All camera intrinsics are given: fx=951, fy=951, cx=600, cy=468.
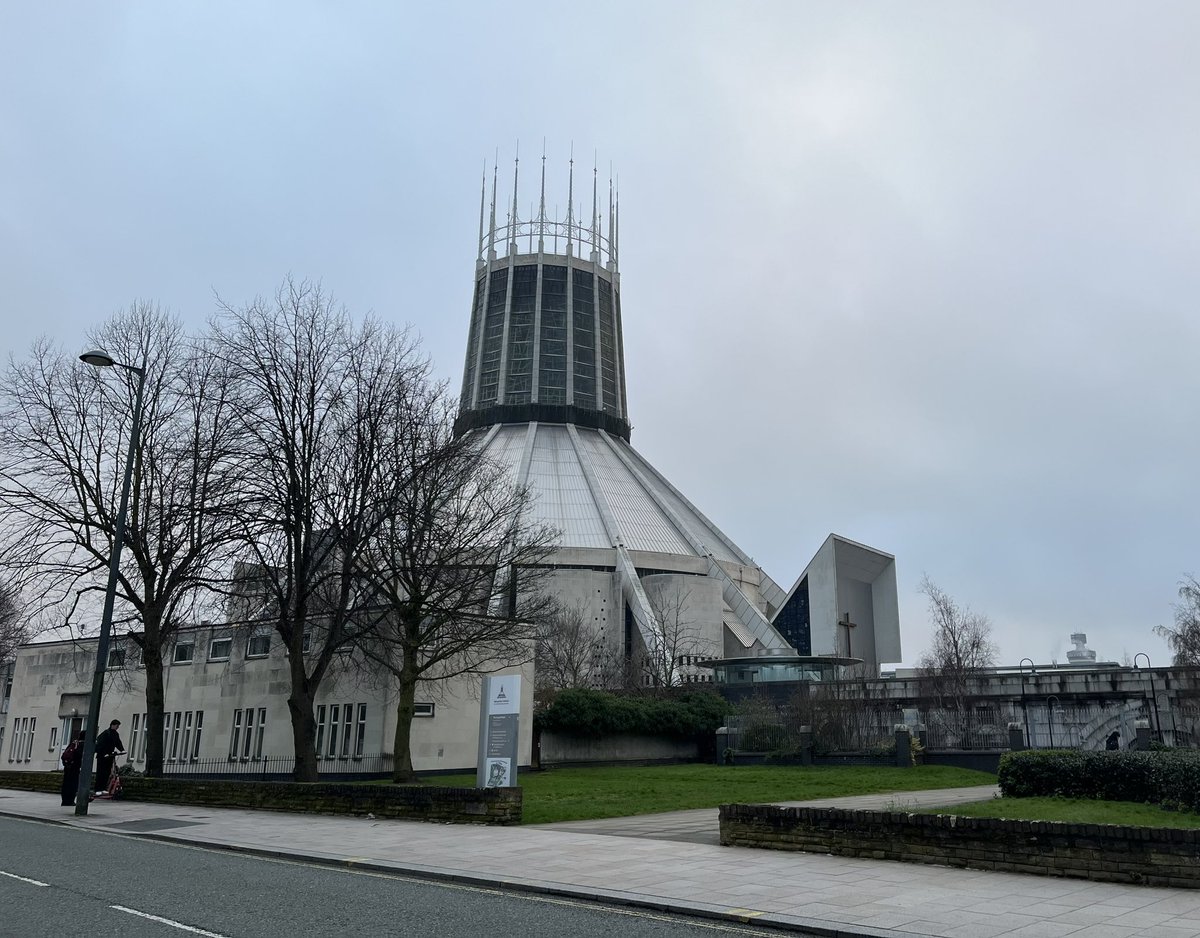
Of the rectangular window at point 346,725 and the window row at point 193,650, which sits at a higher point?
the window row at point 193,650

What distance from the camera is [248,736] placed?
32.0 meters

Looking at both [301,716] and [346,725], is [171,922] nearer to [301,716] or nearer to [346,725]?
[301,716]

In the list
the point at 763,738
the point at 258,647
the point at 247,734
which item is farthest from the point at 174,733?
the point at 763,738

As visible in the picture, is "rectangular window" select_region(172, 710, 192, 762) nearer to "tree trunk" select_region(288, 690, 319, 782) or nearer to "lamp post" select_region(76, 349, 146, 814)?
"tree trunk" select_region(288, 690, 319, 782)

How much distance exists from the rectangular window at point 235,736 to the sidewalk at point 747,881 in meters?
16.3

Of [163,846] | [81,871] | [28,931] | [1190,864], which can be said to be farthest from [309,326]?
[1190,864]

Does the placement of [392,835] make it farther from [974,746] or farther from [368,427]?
[974,746]

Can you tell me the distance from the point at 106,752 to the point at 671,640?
36.8 m

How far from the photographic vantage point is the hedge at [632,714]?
113 ft

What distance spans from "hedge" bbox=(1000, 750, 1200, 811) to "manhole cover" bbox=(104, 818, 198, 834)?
1459 centimetres

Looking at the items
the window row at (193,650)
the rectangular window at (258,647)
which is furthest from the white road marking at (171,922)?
the rectangular window at (258,647)

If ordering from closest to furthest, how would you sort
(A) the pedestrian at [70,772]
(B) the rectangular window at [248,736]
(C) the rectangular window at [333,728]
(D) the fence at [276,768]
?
(A) the pedestrian at [70,772]
(D) the fence at [276,768]
(C) the rectangular window at [333,728]
(B) the rectangular window at [248,736]

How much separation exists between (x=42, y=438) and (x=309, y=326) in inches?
311

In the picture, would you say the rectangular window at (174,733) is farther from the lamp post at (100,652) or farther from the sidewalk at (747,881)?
the sidewalk at (747,881)
